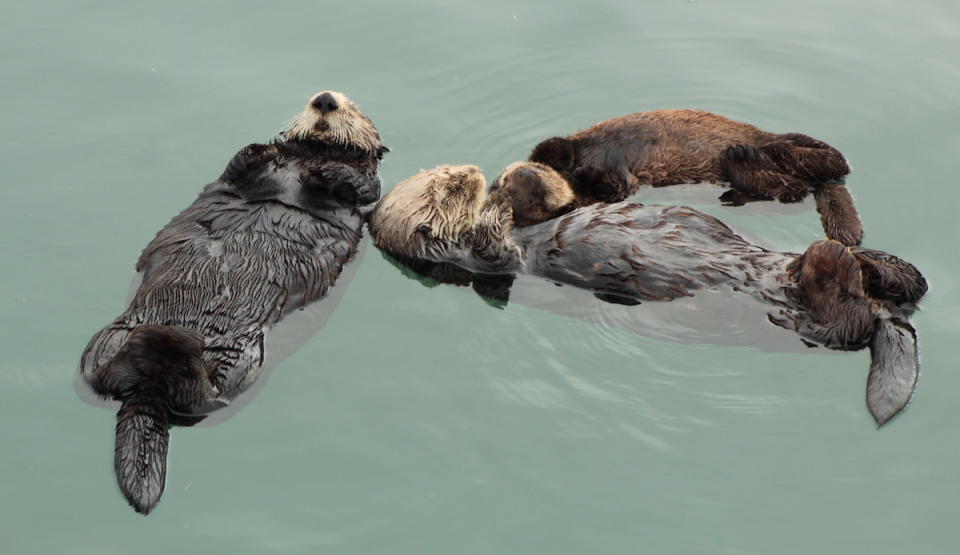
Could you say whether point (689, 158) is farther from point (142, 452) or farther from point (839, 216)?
point (142, 452)

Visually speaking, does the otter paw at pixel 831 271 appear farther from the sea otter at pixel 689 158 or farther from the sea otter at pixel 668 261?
the sea otter at pixel 689 158

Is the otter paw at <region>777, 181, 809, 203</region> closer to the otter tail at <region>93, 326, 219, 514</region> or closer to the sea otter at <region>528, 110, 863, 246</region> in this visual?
the sea otter at <region>528, 110, 863, 246</region>

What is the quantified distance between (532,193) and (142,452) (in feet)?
7.54

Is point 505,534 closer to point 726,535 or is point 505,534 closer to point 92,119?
point 726,535

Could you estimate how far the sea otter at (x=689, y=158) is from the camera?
5598 millimetres

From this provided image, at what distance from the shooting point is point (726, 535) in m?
4.00

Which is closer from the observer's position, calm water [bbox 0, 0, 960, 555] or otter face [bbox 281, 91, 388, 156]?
calm water [bbox 0, 0, 960, 555]

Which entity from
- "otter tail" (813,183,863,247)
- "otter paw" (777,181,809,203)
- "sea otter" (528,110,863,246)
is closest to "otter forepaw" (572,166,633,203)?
"sea otter" (528,110,863,246)

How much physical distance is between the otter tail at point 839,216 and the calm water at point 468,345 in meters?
0.16

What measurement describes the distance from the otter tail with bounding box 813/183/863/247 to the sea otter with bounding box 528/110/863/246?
0.25 feet

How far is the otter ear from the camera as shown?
5801mm

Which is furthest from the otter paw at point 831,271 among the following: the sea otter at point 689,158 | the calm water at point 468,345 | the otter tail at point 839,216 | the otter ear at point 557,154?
the otter ear at point 557,154

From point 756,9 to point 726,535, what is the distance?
4.58 metres

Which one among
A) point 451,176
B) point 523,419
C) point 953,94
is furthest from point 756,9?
point 523,419
